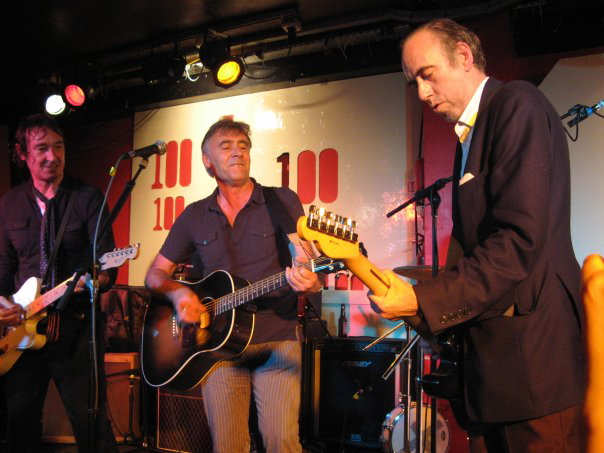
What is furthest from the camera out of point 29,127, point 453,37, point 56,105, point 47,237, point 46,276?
point 56,105

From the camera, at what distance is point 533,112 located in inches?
57.4

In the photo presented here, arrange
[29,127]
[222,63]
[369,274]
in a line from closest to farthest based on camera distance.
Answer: [369,274] < [29,127] < [222,63]

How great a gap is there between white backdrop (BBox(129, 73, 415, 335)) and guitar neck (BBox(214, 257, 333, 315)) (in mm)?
2680

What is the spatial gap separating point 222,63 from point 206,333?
11.8 feet

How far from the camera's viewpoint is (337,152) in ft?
18.2

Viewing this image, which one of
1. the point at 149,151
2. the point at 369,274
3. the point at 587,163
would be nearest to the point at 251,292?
the point at 149,151

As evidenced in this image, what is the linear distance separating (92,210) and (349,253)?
2512mm

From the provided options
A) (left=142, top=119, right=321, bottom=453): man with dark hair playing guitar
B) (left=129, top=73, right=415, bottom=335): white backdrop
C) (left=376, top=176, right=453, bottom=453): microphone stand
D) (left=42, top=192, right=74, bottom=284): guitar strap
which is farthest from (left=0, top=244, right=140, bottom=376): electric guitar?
(left=129, top=73, right=415, bottom=335): white backdrop

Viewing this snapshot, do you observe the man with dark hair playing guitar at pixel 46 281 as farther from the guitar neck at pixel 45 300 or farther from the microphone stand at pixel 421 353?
the microphone stand at pixel 421 353

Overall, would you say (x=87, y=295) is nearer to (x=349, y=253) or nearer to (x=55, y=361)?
(x=55, y=361)

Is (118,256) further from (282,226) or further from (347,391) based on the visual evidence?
(347,391)

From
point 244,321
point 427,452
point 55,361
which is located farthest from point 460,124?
point 427,452

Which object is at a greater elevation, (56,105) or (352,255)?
(56,105)

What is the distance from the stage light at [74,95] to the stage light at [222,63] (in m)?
1.69
